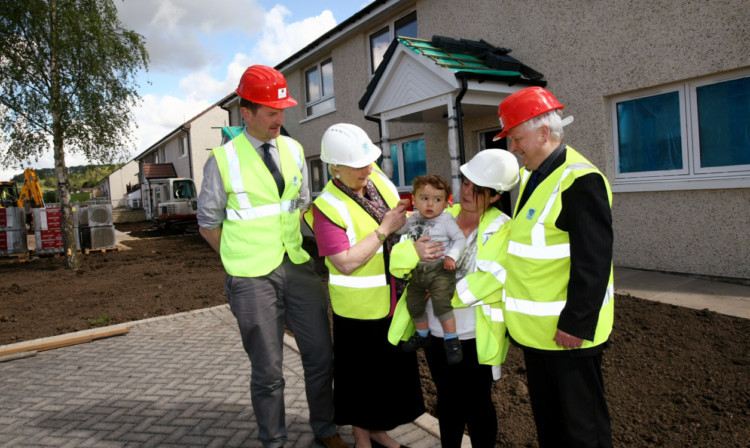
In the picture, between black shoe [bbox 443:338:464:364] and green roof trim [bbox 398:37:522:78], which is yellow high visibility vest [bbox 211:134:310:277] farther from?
green roof trim [bbox 398:37:522:78]

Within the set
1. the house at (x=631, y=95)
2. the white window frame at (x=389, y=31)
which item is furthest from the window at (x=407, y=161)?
the white window frame at (x=389, y=31)

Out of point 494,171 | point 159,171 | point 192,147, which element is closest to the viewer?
point 494,171

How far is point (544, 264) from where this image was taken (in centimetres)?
196

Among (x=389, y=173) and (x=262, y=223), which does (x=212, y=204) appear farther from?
(x=389, y=173)

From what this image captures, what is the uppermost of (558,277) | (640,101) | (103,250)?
(640,101)

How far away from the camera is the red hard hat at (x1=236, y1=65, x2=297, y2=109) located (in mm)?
2787

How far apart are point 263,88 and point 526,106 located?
1516 mm

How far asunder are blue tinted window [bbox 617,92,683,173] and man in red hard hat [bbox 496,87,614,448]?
579 centimetres

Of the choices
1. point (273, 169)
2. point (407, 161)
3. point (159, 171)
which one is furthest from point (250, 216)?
point (159, 171)

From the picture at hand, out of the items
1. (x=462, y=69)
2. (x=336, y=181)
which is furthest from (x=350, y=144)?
(x=462, y=69)

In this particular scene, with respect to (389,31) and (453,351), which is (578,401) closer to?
(453,351)

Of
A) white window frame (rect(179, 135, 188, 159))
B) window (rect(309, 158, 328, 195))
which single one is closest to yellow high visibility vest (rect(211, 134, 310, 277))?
window (rect(309, 158, 328, 195))

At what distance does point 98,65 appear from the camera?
11.6 m

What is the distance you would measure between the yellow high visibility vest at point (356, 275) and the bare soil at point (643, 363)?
1.26 m
